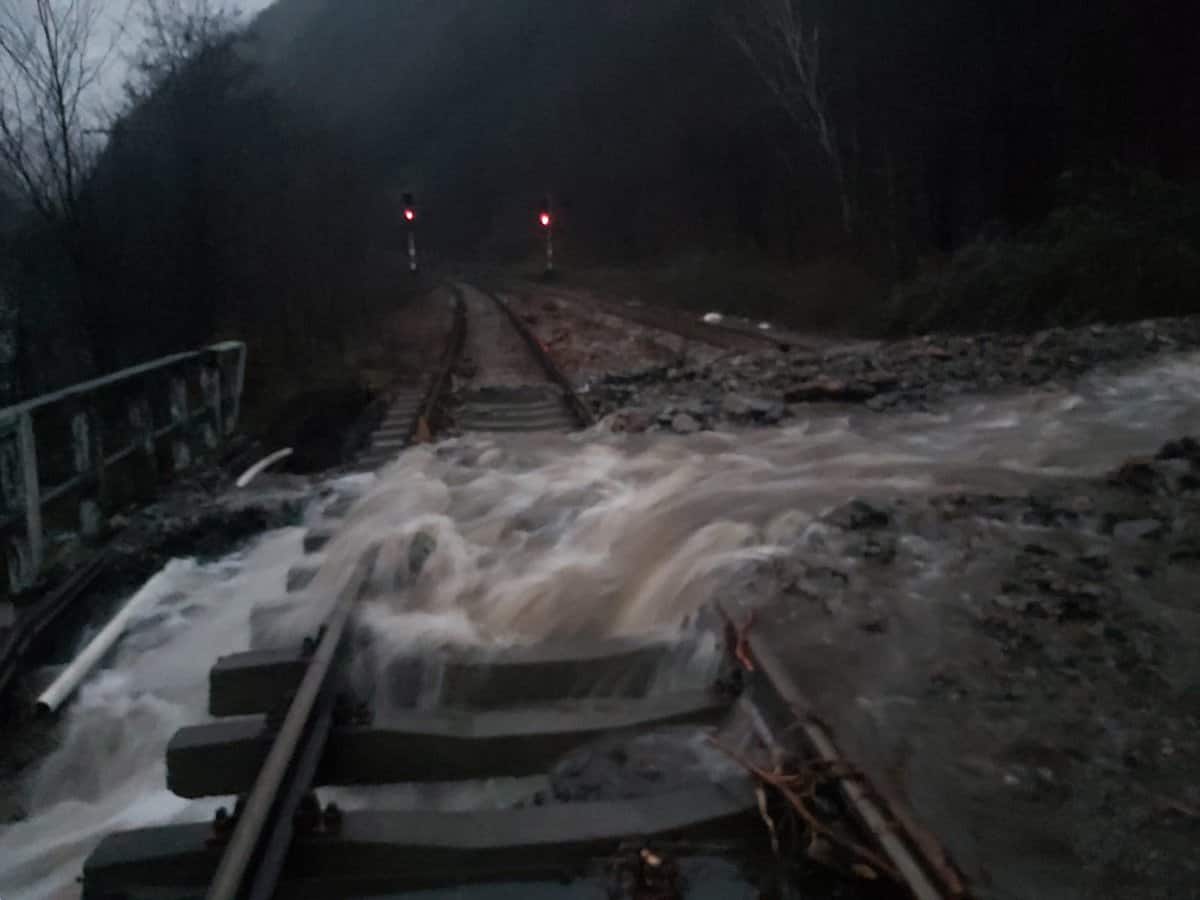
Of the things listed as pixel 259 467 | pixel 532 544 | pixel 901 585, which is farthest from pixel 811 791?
pixel 259 467

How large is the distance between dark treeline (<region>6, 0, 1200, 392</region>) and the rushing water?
8.73 metres

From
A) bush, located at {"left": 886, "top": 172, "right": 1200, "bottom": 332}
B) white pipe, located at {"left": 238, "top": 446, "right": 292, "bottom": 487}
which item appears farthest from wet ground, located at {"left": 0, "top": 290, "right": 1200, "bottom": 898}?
bush, located at {"left": 886, "top": 172, "right": 1200, "bottom": 332}

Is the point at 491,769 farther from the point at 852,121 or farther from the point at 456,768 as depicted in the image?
the point at 852,121

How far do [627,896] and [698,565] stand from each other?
10.5ft

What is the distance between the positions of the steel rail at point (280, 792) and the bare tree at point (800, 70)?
1149 inches

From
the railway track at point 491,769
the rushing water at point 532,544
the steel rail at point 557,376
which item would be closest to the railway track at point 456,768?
the railway track at point 491,769

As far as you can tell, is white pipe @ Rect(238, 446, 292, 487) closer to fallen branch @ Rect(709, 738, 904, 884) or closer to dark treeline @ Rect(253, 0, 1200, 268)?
fallen branch @ Rect(709, 738, 904, 884)

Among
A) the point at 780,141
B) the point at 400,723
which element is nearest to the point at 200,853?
the point at 400,723

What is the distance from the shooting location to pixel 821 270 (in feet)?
110

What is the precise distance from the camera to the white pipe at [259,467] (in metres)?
11.3

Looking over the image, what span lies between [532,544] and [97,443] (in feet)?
13.9

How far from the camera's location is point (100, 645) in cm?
685

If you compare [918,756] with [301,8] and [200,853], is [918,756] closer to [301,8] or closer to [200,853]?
[200,853]

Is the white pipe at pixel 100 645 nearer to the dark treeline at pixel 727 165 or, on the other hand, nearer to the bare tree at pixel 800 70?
the dark treeline at pixel 727 165
